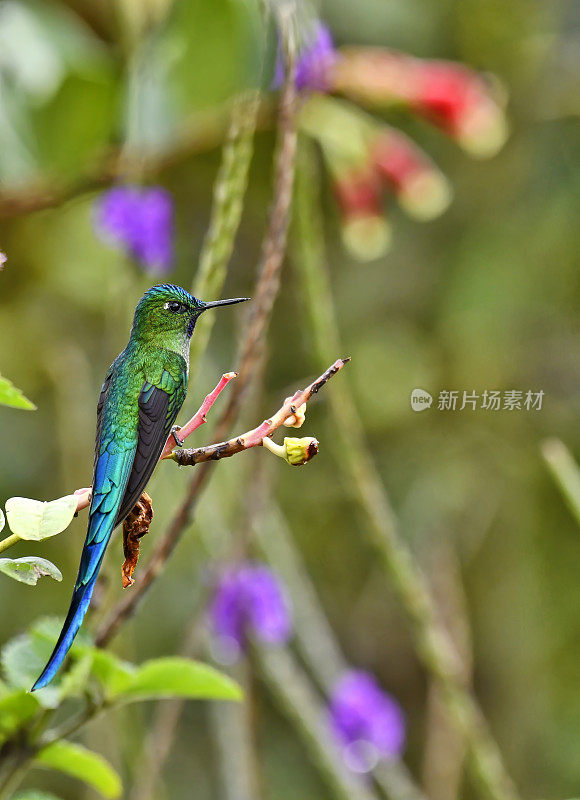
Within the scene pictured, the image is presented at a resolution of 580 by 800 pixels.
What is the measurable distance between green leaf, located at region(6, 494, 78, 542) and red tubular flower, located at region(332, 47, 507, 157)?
2.72ft

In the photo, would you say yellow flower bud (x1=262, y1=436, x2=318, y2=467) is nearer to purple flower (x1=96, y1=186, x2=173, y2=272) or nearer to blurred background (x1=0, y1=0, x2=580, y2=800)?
purple flower (x1=96, y1=186, x2=173, y2=272)

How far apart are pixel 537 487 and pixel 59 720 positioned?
88cm

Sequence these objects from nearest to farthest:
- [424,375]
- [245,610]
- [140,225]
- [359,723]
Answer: [140,225], [245,610], [359,723], [424,375]

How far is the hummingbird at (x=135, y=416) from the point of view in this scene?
9.3 inches

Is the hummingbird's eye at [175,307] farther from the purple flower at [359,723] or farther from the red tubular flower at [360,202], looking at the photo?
the purple flower at [359,723]

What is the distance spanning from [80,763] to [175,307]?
27 cm

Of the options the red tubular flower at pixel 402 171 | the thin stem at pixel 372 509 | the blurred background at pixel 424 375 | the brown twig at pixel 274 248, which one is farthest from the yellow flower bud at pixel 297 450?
the blurred background at pixel 424 375

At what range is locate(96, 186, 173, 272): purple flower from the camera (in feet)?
2.42

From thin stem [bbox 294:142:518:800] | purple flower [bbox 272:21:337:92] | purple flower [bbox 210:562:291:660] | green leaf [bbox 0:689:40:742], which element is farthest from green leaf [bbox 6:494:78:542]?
purple flower [bbox 210:562:291:660]

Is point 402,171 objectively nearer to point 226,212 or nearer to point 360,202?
point 360,202

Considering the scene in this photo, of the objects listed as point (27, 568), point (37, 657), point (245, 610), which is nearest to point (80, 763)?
point (37, 657)

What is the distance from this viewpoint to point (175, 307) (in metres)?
0.33

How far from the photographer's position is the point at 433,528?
1.71 m

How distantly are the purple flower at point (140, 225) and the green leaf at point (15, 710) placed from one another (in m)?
0.38
